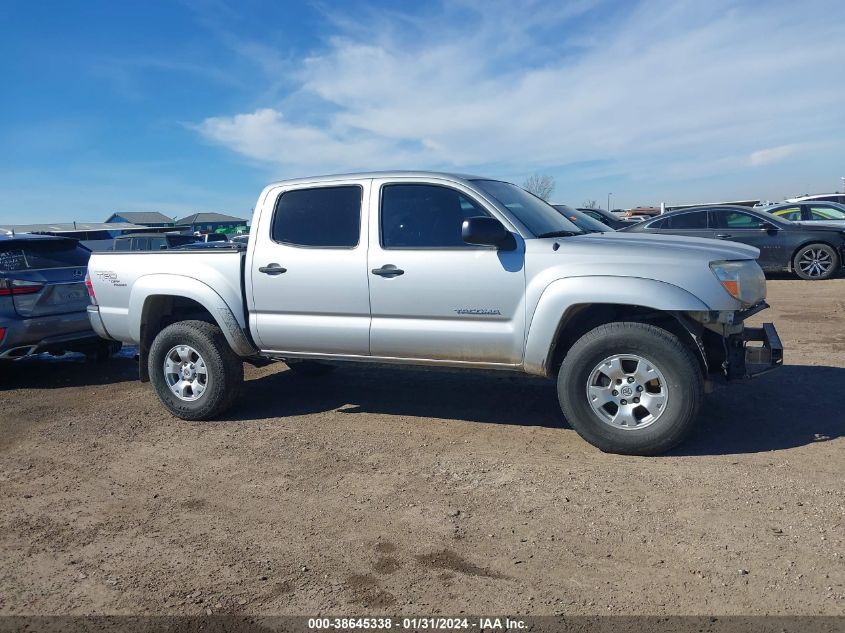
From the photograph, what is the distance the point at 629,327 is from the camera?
4602 millimetres

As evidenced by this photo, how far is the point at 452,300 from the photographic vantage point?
16.4ft

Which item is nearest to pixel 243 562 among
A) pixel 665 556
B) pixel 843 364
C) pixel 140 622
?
pixel 140 622

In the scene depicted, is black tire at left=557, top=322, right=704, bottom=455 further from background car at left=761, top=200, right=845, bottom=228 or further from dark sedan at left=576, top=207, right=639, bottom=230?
dark sedan at left=576, top=207, right=639, bottom=230

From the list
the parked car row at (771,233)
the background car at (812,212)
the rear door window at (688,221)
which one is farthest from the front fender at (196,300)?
the background car at (812,212)

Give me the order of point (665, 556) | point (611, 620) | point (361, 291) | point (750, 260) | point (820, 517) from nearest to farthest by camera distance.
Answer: point (611, 620) → point (665, 556) → point (820, 517) → point (750, 260) → point (361, 291)

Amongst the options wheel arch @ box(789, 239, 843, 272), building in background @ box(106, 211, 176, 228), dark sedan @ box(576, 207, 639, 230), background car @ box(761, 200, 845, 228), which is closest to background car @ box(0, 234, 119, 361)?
wheel arch @ box(789, 239, 843, 272)

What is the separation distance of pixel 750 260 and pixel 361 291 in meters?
2.75

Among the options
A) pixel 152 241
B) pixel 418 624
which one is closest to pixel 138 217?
pixel 152 241

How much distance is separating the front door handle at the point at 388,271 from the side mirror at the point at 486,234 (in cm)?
61

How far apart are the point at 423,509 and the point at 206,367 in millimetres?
2668

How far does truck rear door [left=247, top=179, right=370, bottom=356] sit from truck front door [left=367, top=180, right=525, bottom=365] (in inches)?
5.4

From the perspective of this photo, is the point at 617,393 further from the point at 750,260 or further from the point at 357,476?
the point at 357,476

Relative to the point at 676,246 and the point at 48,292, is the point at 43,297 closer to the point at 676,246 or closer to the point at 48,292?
the point at 48,292

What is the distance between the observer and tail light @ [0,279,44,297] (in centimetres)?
717
